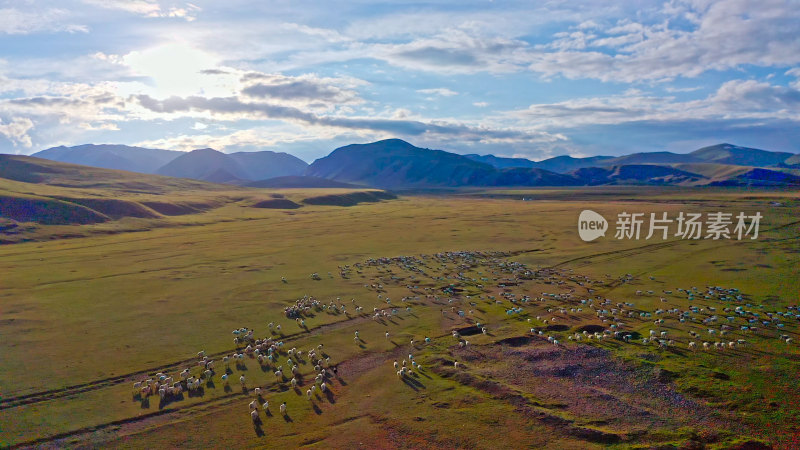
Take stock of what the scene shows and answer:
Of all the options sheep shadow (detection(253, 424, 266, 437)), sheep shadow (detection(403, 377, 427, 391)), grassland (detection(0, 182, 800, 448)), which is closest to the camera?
sheep shadow (detection(253, 424, 266, 437))

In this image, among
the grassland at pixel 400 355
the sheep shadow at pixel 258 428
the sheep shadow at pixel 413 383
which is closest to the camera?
the sheep shadow at pixel 258 428

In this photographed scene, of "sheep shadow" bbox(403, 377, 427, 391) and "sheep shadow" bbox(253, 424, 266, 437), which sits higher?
"sheep shadow" bbox(403, 377, 427, 391)

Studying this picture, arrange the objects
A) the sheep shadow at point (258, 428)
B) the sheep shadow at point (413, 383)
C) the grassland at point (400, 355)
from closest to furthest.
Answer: the sheep shadow at point (258, 428)
the grassland at point (400, 355)
the sheep shadow at point (413, 383)

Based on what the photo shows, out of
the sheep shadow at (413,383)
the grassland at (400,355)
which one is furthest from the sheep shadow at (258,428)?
the sheep shadow at (413,383)

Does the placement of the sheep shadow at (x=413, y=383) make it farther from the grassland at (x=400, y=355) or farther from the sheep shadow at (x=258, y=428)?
the sheep shadow at (x=258, y=428)

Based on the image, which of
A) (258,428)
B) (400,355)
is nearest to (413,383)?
(400,355)

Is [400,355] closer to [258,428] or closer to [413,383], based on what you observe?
[413,383]

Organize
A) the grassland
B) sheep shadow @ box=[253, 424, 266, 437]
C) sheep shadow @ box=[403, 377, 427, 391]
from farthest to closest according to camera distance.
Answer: sheep shadow @ box=[403, 377, 427, 391] < the grassland < sheep shadow @ box=[253, 424, 266, 437]

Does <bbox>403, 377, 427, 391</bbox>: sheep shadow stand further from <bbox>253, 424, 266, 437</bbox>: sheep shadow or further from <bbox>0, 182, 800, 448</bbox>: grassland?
<bbox>253, 424, 266, 437</bbox>: sheep shadow

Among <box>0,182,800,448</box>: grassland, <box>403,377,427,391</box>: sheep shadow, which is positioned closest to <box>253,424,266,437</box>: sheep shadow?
<box>0,182,800,448</box>: grassland
